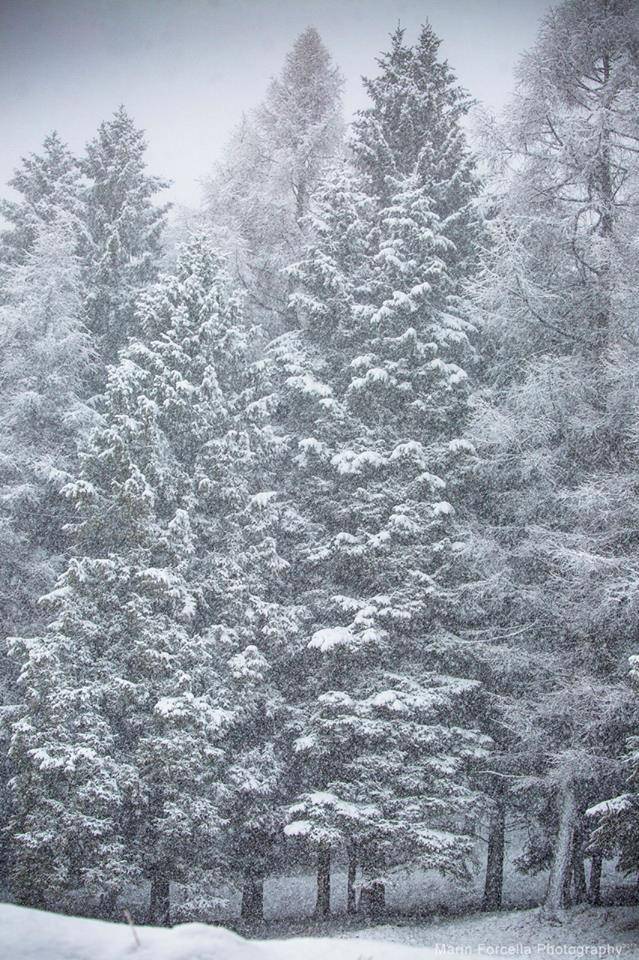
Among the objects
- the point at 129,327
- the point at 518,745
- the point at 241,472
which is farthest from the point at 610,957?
the point at 129,327

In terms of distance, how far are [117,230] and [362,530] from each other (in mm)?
11059

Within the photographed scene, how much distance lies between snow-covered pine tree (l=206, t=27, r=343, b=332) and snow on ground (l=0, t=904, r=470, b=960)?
661 inches

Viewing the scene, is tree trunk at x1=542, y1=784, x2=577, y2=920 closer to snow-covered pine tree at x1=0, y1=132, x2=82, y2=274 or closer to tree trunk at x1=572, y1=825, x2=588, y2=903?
tree trunk at x1=572, y1=825, x2=588, y2=903

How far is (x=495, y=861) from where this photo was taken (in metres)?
14.7

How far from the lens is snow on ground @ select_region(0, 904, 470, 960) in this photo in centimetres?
318

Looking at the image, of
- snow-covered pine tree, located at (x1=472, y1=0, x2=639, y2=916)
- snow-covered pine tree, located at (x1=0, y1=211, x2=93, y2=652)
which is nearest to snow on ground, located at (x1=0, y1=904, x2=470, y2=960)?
snow-covered pine tree, located at (x1=472, y1=0, x2=639, y2=916)

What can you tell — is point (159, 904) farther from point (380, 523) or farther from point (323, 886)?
point (380, 523)

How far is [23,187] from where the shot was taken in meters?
22.3

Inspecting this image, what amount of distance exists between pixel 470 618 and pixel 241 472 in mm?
5527

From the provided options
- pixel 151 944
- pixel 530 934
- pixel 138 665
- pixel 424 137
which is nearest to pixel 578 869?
pixel 530 934

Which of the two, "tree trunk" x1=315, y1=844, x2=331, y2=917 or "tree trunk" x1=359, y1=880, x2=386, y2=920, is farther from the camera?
"tree trunk" x1=315, y1=844, x2=331, y2=917

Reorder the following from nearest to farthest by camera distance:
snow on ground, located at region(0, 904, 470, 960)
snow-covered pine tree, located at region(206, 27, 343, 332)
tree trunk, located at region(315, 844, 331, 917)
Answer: snow on ground, located at region(0, 904, 470, 960)
tree trunk, located at region(315, 844, 331, 917)
snow-covered pine tree, located at region(206, 27, 343, 332)

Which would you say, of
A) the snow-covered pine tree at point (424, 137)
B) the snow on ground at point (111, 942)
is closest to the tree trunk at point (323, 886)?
the snow on ground at point (111, 942)

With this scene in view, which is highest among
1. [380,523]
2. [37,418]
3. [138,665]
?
[37,418]
